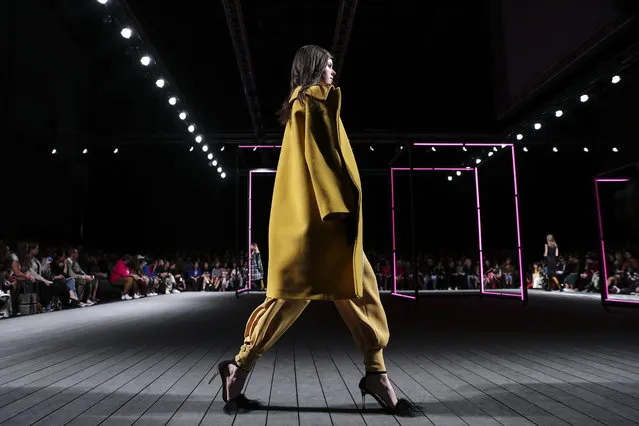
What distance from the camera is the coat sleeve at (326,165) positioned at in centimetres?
164

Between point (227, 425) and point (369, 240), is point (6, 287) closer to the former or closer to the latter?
point (227, 425)

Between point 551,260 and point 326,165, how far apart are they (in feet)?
37.4

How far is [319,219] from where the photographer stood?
5.60ft

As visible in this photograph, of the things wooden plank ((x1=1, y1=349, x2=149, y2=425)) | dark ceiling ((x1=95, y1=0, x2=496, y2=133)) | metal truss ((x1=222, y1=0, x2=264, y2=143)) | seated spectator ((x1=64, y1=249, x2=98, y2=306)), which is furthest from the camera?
seated spectator ((x1=64, y1=249, x2=98, y2=306))

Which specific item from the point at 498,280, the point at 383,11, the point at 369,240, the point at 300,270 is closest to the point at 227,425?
the point at 300,270

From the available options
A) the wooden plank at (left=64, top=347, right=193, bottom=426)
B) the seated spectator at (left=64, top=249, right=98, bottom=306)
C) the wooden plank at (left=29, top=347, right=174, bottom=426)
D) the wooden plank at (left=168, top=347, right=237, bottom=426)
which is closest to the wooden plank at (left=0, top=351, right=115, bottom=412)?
the wooden plank at (left=29, top=347, right=174, bottom=426)

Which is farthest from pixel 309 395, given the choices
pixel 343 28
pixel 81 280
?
pixel 81 280

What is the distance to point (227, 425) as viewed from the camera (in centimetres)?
161

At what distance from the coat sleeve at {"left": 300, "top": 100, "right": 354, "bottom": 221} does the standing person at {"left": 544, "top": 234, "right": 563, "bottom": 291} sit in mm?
10788

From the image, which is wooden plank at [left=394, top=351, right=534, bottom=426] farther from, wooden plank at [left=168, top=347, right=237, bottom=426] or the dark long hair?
the dark long hair

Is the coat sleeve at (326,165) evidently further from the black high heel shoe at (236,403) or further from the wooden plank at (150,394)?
the wooden plank at (150,394)

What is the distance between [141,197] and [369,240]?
6712 mm

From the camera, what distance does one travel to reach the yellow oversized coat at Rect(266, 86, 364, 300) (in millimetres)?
1670

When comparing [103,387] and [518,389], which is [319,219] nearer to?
[518,389]
